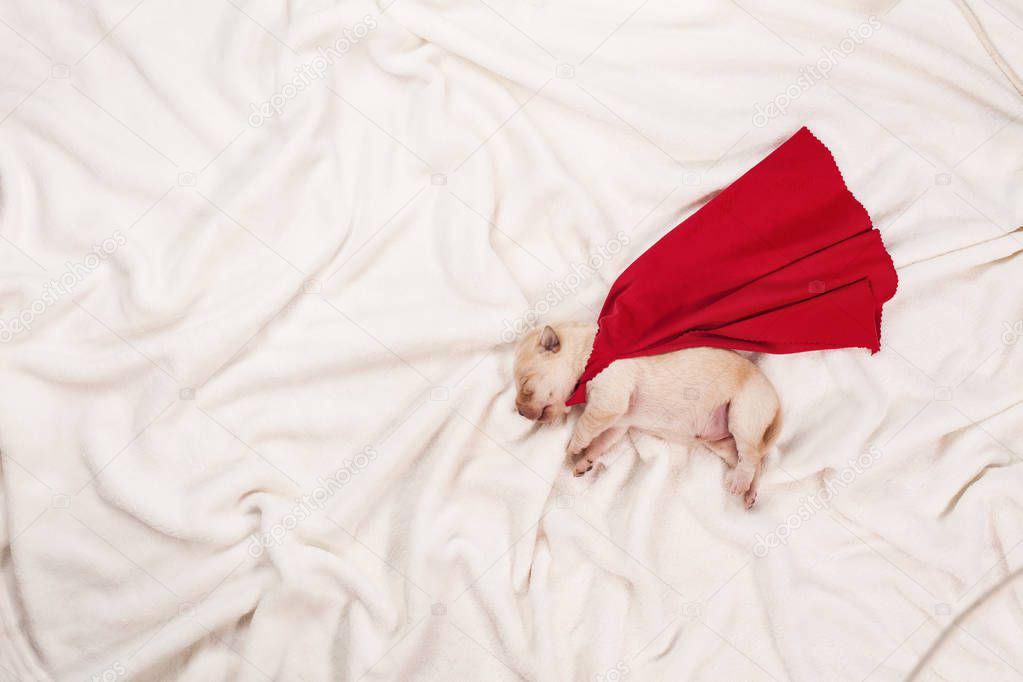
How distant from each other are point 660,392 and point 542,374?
1.00 feet

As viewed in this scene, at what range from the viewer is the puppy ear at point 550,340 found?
1823 mm

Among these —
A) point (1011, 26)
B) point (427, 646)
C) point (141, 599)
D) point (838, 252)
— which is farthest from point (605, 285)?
point (141, 599)

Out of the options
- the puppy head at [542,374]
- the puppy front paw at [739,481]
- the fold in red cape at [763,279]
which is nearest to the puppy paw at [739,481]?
the puppy front paw at [739,481]

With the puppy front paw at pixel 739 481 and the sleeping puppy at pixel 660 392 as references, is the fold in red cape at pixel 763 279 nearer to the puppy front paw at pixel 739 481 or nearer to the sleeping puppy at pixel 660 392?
the sleeping puppy at pixel 660 392

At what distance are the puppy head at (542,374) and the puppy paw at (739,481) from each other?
0.49 metres

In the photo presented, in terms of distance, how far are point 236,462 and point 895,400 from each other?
5.83 ft

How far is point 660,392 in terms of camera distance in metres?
1.86

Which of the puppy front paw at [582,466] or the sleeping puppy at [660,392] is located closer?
the sleeping puppy at [660,392]

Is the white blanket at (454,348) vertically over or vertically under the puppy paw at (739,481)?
over

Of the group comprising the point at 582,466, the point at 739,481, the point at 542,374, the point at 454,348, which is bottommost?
the point at 739,481

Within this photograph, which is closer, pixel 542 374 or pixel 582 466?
pixel 542 374

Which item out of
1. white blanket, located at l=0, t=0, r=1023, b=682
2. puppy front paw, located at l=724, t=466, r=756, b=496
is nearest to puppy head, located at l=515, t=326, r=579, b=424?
white blanket, located at l=0, t=0, r=1023, b=682

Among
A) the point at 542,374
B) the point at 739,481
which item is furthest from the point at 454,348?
the point at 739,481

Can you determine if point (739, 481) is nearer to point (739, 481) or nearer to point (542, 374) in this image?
point (739, 481)
